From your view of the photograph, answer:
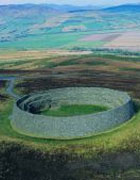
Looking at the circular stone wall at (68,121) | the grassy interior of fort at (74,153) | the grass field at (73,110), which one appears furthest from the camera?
the grass field at (73,110)

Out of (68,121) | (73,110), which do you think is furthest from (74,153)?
(73,110)

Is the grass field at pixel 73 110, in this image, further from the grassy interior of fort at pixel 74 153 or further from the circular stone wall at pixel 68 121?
→ the grassy interior of fort at pixel 74 153

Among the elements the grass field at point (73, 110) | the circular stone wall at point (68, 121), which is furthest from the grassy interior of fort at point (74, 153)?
the grass field at point (73, 110)

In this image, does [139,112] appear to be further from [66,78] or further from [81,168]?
[66,78]

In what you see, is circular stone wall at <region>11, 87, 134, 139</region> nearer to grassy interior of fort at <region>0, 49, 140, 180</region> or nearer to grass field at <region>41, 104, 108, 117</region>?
grassy interior of fort at <region>0, 49, 140, 180</region>

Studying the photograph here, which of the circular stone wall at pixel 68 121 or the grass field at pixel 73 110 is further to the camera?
the grass field at pixel 73 110

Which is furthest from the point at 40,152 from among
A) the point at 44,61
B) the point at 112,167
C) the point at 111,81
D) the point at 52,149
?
the point at 44,61

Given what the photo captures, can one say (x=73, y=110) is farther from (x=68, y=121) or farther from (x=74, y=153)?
(x=74, y=153)

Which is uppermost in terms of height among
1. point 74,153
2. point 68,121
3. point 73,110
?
point 68,121

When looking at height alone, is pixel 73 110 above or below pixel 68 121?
below
